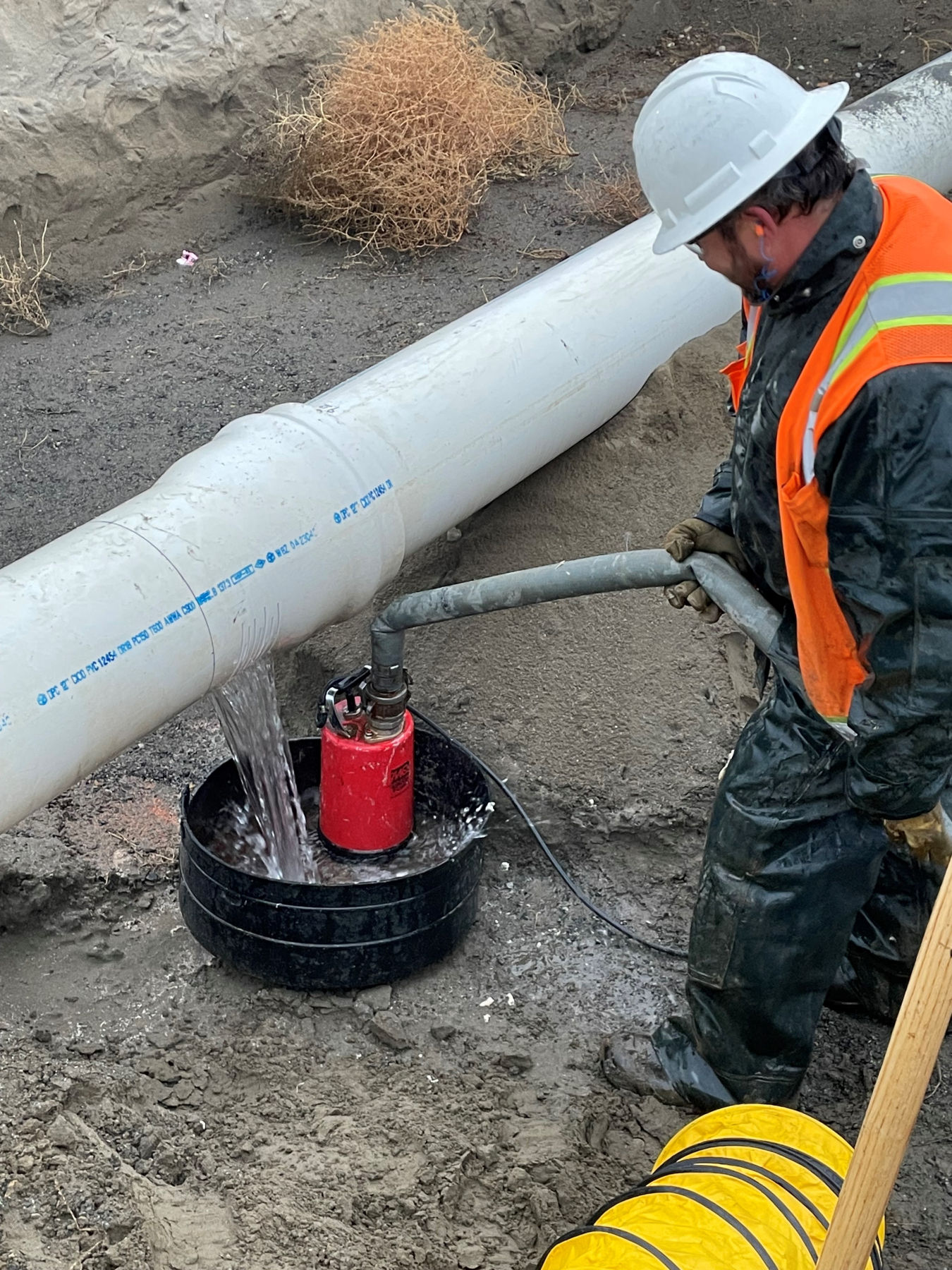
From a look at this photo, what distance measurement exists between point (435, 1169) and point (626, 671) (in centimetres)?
148

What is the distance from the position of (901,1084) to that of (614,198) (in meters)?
5.25

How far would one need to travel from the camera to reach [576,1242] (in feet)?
6.94

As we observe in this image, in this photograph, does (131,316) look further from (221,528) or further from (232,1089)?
(232,1089)

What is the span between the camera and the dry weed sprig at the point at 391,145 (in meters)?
5.85

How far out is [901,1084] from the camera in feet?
4.91

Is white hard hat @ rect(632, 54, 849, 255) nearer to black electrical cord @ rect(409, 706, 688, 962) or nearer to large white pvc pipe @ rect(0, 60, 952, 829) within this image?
large white pvc pipe @ rect(0, 60, 952, 829)

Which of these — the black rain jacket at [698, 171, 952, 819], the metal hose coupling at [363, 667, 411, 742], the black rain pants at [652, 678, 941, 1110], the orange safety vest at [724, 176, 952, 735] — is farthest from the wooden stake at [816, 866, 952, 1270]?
the metal hose coupling at [363, 667, 411, 742]

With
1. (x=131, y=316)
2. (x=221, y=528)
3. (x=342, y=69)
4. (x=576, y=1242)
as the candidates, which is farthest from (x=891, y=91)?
(x=576, y=1242)

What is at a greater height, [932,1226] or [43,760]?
[43,760]

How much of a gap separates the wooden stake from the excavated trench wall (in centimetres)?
544

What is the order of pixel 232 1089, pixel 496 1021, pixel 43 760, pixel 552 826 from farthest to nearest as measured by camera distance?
pixel 552 826, pixel 496 1021, pixel 232 1089, pixel 43 760

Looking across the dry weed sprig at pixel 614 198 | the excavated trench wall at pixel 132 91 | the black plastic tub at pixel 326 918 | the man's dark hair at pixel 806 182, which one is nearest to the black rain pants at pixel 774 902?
the black plastic tub at pixel 326 918

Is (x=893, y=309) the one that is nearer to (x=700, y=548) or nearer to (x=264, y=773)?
(x=700, y=548)

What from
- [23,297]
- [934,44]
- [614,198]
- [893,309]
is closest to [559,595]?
[893,309]
